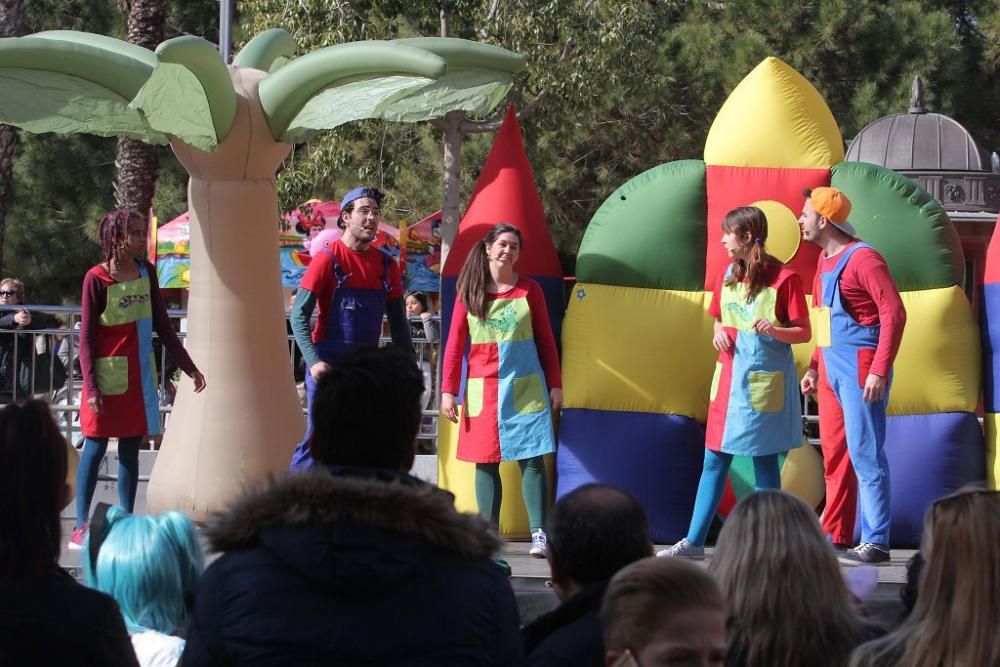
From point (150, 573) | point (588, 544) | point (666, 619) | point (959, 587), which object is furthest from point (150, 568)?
point (959, 587)

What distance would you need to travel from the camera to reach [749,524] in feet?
10.2

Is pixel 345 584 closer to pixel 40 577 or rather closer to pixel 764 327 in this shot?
pixel 40 577

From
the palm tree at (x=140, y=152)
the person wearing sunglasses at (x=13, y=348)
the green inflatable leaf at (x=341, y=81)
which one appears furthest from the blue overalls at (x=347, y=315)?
the palm tree at (x=140, y=152)

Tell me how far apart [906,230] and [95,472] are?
3865mm

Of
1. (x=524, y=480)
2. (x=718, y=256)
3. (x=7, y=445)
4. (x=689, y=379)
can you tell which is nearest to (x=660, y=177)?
(x=718, y=256)

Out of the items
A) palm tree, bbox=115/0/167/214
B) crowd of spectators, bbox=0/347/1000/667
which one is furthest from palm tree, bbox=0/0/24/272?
crowd of spectators, bbox=0/347/1000/667

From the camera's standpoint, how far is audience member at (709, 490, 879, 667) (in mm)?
3025

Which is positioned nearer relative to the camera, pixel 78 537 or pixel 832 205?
pixel 832 205

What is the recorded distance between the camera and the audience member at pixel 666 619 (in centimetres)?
238

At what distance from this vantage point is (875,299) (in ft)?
19.4

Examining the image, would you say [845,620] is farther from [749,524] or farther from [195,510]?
[195,510]

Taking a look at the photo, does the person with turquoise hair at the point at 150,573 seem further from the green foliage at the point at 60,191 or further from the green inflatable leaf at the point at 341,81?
the green foliage at the point at 60,191

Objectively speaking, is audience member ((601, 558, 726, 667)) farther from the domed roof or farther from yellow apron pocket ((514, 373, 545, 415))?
the domed roof

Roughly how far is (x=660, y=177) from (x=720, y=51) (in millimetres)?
12444
